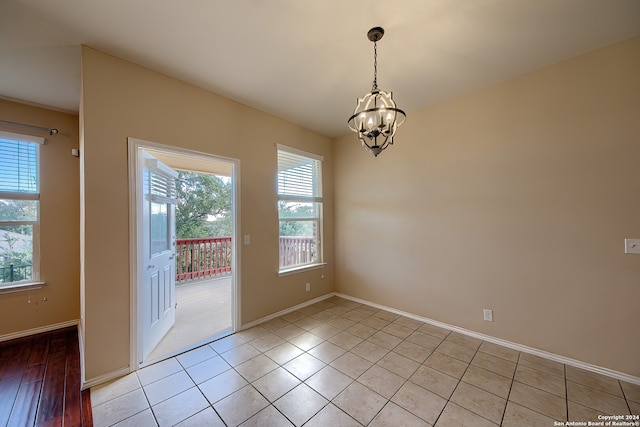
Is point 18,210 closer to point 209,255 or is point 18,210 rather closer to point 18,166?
point 18,166

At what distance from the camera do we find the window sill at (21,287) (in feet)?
8.85

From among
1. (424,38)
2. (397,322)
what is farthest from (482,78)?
(397,322)

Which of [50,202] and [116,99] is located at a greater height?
[116,99]

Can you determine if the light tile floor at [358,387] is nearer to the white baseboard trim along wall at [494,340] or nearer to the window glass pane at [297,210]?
the white baseboard trim along wall at [494,340]

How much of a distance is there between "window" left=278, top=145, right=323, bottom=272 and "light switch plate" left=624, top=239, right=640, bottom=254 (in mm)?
3394

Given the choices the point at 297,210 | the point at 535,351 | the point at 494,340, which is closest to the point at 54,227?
the point at 297,210

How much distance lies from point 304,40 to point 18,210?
3887 mm

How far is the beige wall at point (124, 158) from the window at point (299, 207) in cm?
43

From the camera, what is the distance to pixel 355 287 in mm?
4020

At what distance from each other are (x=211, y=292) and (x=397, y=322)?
345cm

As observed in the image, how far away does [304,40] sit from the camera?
6.54 feet

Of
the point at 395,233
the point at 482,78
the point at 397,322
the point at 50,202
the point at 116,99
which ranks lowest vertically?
the point at 397,322

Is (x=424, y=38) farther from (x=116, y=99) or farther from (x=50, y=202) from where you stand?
(x=50, y=202)

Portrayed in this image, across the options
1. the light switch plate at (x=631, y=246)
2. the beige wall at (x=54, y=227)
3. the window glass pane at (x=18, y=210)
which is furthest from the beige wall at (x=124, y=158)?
the light switch plate at (x=631, y=246)
